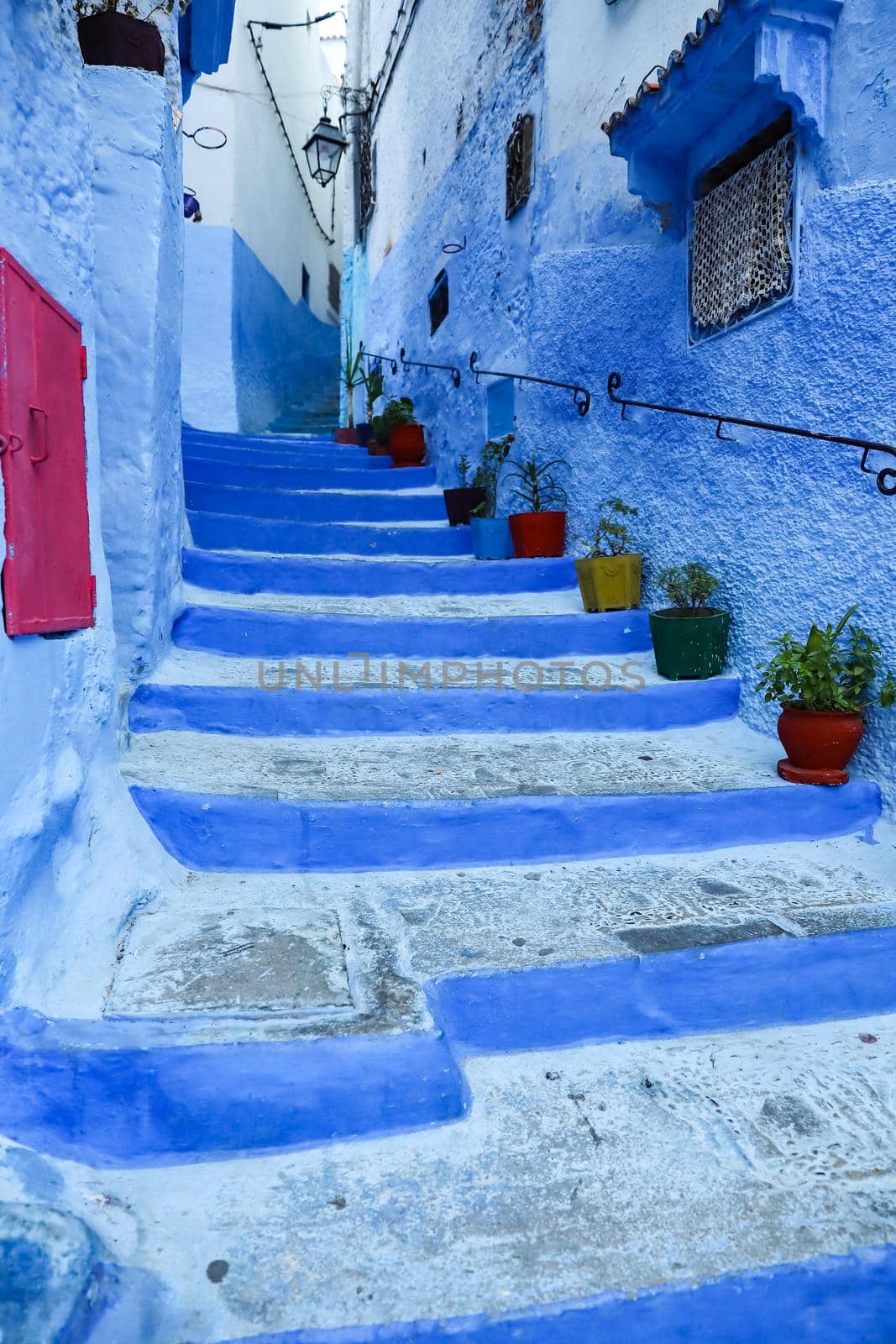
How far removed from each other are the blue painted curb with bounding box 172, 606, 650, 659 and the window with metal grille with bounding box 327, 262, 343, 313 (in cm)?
1434

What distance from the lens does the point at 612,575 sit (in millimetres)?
4617

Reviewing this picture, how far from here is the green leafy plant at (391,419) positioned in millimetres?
8141

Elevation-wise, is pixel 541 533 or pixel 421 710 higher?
pixel 541 533

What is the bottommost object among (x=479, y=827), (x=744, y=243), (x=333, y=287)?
(x=479, y=827)

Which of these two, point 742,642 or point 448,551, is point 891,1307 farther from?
point 448,551

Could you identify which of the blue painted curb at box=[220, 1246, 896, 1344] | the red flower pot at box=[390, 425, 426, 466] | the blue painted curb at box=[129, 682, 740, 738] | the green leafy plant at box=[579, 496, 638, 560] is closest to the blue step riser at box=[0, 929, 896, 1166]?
the blue painted curb at box=[220, 1246, 896, 1344]

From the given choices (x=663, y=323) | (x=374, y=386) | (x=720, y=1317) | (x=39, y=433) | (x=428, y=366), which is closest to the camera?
(x=720, y=1317)

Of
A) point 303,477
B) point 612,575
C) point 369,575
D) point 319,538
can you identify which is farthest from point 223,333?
point 612,575

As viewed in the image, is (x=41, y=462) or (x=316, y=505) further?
(x=316, y=505)

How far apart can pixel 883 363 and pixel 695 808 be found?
168 cm

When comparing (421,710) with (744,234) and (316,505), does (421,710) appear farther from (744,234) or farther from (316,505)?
(316,505)

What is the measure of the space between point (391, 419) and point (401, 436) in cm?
26

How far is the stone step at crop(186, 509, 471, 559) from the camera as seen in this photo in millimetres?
5238

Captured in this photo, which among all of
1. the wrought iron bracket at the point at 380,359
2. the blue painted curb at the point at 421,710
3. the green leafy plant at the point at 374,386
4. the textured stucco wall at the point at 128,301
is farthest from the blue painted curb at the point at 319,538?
the wrought iron bracket at the point at 380,359
